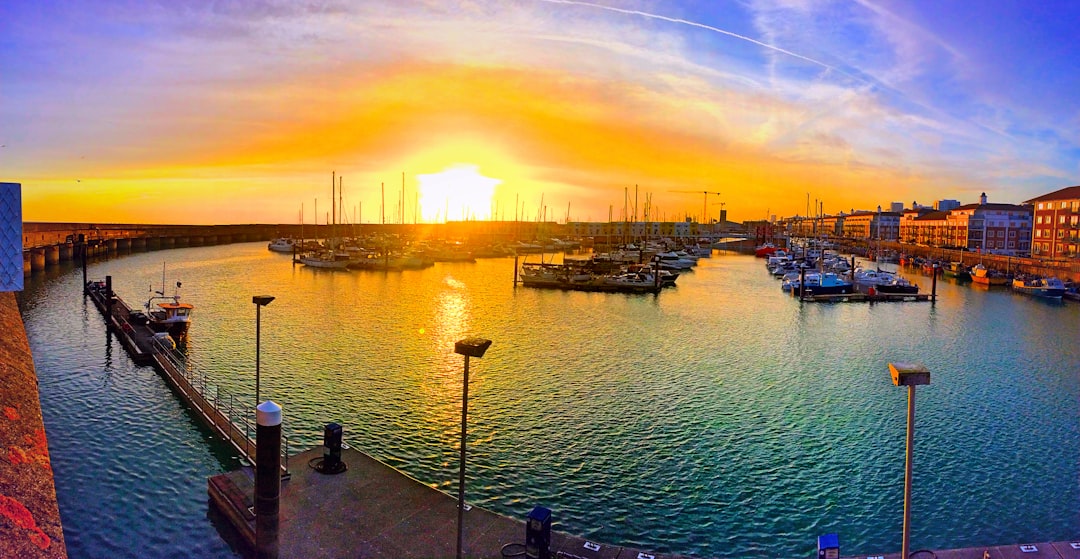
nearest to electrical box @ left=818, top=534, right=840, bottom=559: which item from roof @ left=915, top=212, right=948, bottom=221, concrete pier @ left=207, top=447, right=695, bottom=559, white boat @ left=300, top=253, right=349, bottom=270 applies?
concrete pier @ left=207, top=447, right=695, bottom=559

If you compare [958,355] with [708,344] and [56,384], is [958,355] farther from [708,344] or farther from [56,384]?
[56,384]

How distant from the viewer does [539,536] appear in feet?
30.0

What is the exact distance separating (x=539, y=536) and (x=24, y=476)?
1029 centimetres

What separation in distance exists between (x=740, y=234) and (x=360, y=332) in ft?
582

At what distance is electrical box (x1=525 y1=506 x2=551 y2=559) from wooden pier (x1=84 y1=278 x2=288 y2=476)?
5323mm

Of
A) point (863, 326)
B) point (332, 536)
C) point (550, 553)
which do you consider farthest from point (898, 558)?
point (863, 326)

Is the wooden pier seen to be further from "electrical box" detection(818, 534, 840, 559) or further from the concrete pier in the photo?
"electrical box" detection(818, 534, 840, 559)

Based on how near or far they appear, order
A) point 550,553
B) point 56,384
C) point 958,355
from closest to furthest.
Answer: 1. point 550,553
2. point 56,384
3. point 958,355

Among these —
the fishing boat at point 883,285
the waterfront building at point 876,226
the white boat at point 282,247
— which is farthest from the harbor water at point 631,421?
the waterfront building at point 876,226

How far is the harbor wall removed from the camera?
9922mm

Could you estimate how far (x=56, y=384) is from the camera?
2078cm

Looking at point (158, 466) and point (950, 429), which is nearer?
point (158, 466)

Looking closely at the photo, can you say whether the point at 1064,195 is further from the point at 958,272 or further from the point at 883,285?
the point at 883,285

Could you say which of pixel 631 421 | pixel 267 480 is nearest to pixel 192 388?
pixel 267 480
